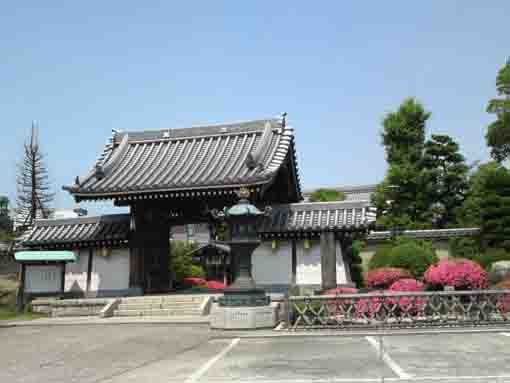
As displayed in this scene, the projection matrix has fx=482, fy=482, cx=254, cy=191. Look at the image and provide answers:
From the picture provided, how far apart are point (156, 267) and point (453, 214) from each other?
79.1 feet

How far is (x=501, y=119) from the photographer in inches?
1457

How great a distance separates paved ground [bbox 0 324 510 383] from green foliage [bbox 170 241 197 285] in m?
16.7

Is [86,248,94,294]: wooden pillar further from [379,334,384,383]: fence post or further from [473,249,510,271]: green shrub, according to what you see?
[473,249,510,271]: green shrub

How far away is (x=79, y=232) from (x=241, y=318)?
11644mm

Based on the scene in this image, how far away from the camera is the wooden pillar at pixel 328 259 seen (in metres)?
19.4

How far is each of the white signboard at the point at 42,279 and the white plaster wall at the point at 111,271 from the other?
158 cm

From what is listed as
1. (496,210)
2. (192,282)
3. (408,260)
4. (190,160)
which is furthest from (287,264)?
(496,210)

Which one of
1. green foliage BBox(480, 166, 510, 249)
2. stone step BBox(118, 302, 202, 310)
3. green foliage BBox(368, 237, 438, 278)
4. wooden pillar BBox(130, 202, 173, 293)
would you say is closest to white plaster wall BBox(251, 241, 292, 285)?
stone step BBox(118, 302, 202, 310)

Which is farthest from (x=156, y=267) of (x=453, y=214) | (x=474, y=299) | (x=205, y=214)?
(x=453, y=214)

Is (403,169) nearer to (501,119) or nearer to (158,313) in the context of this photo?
(501,119)

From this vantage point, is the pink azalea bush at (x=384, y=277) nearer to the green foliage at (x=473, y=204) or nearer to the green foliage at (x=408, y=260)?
the green foliage at (x=408, y=260)

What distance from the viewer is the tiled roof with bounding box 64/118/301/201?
65.3ft

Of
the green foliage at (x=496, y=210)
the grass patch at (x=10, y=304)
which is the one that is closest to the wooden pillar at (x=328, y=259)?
the grass patch at (x=10, y=304)

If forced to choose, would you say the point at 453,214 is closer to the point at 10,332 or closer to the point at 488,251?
the point at 488,251
